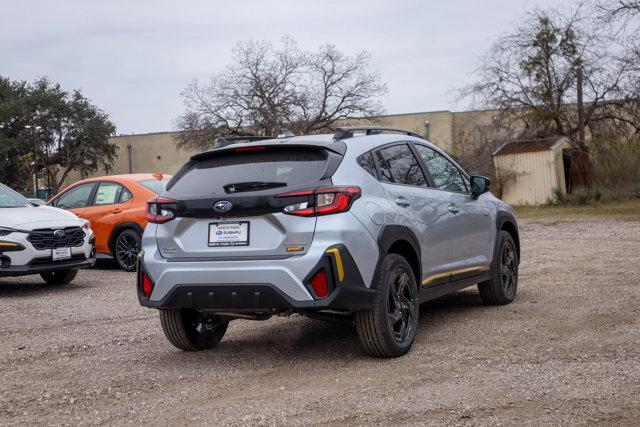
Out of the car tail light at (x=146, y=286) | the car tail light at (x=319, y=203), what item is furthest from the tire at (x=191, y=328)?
the car tail light at (x=319, y=203)

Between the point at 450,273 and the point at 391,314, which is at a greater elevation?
the point at 450,273

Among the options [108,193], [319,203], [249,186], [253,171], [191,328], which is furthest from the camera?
[108,193]

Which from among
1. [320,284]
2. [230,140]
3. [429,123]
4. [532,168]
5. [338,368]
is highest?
[429,123]

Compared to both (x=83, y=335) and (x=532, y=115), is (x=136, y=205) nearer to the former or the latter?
(x=83, y=335)

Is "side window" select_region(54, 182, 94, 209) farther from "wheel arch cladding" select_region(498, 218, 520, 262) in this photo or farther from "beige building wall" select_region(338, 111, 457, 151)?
"beige building wall" select_region(338, 111, 457, 151)

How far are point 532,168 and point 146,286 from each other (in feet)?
107

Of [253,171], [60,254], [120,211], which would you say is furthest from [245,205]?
[120,211]

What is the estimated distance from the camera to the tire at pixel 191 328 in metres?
6.81

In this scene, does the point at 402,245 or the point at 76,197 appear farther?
the point at 76,197

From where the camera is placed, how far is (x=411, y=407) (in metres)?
5.01

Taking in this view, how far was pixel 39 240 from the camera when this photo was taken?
1145 centimetres

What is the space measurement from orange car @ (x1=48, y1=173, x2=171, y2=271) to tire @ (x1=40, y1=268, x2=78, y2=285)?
141cm

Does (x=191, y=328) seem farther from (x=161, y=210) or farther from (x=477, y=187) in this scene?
(x=477, y=187)

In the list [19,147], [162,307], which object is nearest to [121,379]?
[162,307]
